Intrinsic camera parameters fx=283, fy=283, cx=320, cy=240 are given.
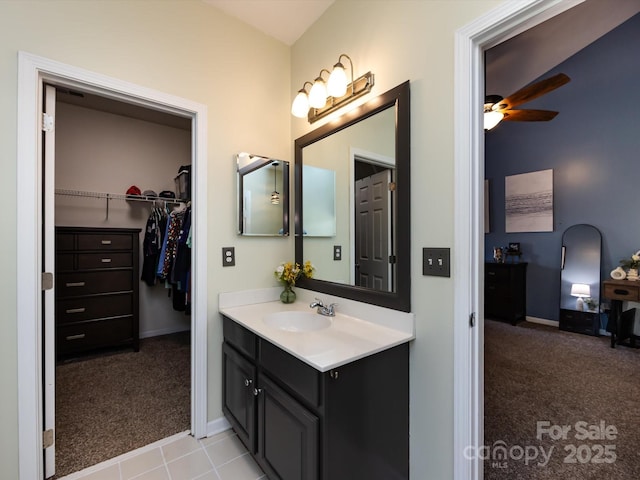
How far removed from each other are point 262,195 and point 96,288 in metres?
2.15

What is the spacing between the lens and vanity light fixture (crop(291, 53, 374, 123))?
1.55 m

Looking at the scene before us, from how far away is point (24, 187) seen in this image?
4.22ft

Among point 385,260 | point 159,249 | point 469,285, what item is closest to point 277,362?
point 385,260

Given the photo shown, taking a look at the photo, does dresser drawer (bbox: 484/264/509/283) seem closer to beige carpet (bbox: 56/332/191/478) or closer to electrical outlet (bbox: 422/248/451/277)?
electrical outlet (bbox: 422/248/451/277)

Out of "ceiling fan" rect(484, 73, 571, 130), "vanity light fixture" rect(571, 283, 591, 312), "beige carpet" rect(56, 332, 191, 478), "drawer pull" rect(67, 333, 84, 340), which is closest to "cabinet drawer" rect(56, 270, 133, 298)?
"drawer pull" rect(67, 333, 84, 340)

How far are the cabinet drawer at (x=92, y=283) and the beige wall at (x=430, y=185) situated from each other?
2962 millimetres

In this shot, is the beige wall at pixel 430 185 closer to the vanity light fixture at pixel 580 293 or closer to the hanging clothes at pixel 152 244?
the hanging clothes at pixel 152 244

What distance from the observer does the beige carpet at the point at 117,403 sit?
65.7 inches

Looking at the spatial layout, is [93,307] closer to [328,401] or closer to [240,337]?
[240,337]

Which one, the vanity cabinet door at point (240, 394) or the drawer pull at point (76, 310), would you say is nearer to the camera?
the vanity cabinet door at point (240, 394)

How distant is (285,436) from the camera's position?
3.99 ft

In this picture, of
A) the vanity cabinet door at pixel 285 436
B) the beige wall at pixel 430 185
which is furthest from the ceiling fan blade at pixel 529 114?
the vanity cabinet door at pixel 285 436

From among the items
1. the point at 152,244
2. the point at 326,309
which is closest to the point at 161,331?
the point at 152,244

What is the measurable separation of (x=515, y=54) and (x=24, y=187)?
14.2 ft
